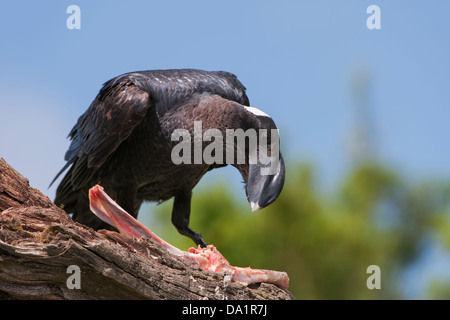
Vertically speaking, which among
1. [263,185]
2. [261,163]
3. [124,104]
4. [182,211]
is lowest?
[182,211]

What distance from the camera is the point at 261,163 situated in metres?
4.30

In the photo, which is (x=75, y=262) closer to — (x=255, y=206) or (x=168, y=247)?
(x=168, y=247)

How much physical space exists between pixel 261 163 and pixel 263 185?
0.72 feet

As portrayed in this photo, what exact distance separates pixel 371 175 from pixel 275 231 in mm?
7452

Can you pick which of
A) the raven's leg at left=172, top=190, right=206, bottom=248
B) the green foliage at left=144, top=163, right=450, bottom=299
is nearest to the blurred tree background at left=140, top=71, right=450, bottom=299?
the green foliage at left=144, top=163, right=450, bottom=299

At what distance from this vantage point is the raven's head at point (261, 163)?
4.12 metres

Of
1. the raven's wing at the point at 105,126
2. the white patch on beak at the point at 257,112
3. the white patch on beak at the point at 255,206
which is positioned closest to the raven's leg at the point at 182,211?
the raven's wing at the point at 105,126

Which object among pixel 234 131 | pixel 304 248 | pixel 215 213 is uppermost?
pixel 234 131

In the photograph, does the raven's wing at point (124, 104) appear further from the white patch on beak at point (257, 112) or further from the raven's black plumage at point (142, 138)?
the white patch on beak at point (257, 112)

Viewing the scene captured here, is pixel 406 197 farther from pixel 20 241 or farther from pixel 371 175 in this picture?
pixel 20 241

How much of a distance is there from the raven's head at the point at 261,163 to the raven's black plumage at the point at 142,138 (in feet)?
1.10

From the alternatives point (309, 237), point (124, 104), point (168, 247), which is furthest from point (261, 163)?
point (309, 237)

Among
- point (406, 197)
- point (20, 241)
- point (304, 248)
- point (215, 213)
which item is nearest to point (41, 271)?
point (20, 241)

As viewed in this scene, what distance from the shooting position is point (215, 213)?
15.8m
